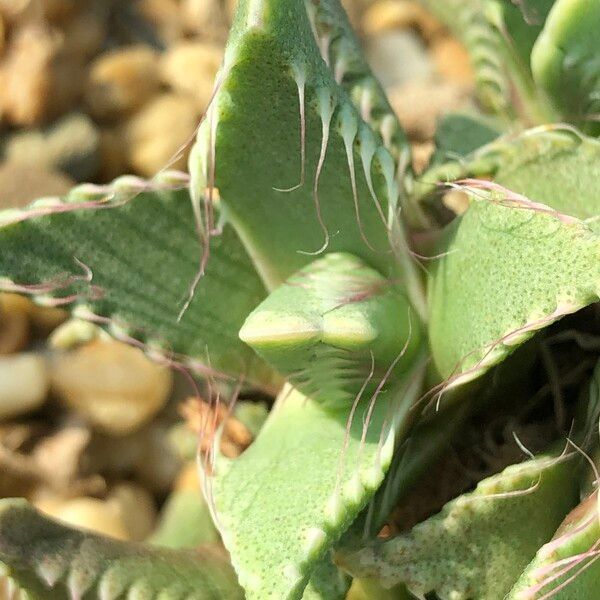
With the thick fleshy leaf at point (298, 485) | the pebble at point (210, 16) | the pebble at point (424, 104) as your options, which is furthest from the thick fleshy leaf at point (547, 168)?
the pebble at point (210, 16)

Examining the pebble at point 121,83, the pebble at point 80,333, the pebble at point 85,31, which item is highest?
the pebble at point 85,31

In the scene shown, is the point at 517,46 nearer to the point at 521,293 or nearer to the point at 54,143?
the point at 521,293

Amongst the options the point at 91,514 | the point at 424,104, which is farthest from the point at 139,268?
the point at 424,104

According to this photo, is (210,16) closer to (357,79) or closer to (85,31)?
(85,31)

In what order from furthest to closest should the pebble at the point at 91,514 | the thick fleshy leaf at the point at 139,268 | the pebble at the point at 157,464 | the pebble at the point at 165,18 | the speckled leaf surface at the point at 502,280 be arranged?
the pebble at the point at 165,18 → the pebble at the point at 157,464 → the pebble at the point at 91,514 → the thick fleshy leaf at the point at 139,268 → the speckled leaf surface at the point at 502,280

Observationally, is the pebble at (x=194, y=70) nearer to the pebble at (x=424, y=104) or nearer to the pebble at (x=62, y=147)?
the pebble at (x=62, y=147)

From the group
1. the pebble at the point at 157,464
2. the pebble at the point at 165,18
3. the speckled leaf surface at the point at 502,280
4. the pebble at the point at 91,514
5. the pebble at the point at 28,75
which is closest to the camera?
the speckled leaf surface at the point at 502,280
